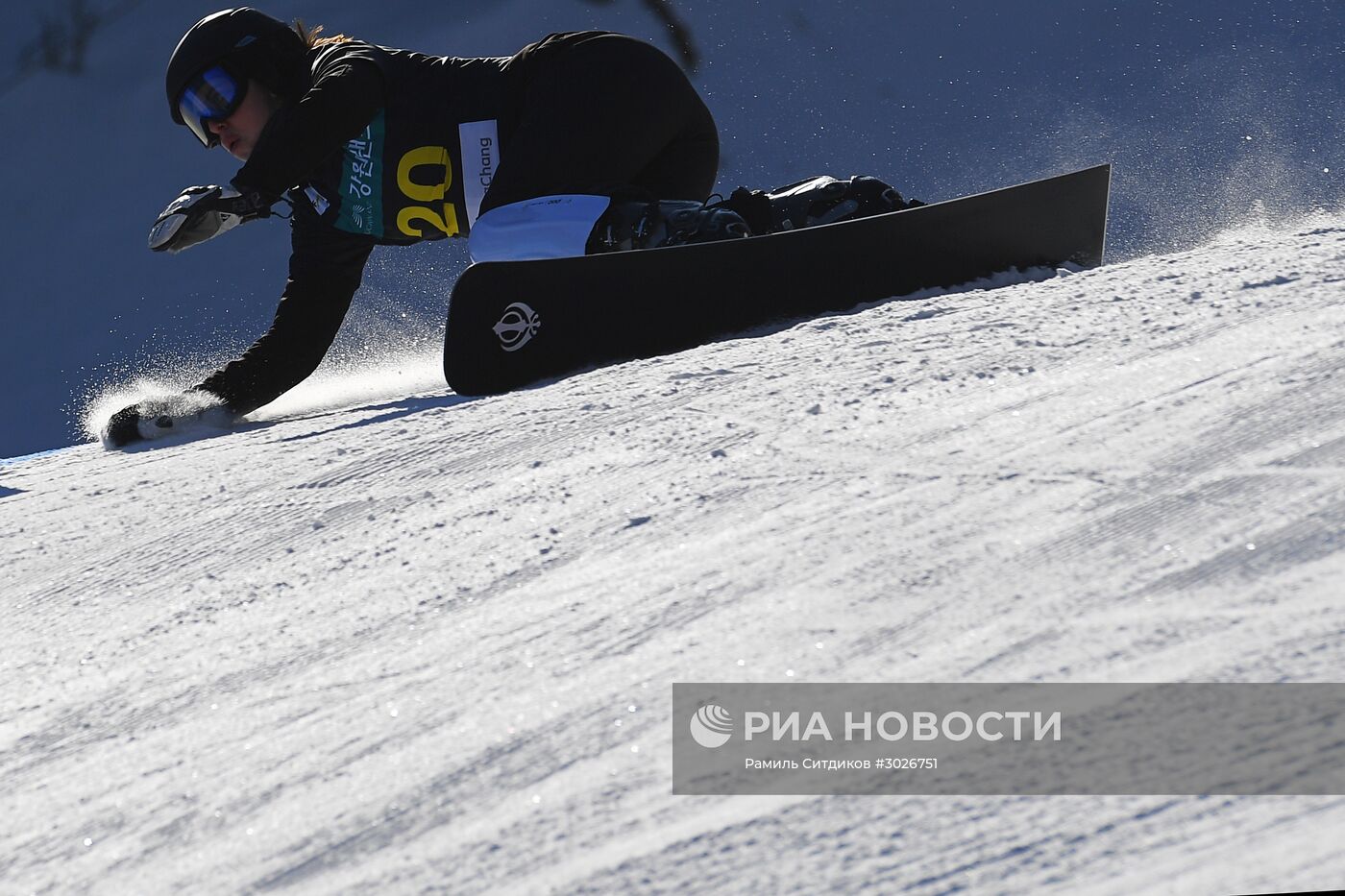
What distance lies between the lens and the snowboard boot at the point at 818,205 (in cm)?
228

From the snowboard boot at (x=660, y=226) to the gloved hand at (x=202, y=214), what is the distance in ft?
2.02

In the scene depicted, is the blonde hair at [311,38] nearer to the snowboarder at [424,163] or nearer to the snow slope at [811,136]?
the snowboarder at [424,163]

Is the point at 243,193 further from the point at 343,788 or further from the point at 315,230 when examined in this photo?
the point at 343,788

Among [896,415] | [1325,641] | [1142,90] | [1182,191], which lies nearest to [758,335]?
[896,415]

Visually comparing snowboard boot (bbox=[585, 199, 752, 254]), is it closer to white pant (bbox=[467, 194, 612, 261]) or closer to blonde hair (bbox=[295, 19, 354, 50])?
white pant (bbox=[467, 194, 612, 261])

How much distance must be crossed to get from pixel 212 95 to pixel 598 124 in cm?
76

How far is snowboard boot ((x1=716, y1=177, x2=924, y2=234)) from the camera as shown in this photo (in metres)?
2.28

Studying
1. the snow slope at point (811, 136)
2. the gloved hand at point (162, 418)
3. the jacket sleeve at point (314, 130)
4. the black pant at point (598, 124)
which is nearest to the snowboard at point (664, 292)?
the black pant at point (598, 124)

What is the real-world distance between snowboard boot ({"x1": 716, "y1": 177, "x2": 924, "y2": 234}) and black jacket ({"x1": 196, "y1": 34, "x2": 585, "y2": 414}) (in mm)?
495

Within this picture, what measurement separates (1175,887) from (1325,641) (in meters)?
0.26

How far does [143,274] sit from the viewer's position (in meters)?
5.69

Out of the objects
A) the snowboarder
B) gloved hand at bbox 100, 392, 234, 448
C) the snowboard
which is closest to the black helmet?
the snowboarder

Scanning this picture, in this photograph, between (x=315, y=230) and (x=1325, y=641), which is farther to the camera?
(x=315, y=230)

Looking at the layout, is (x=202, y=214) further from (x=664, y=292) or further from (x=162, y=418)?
(x=664, y=292)
